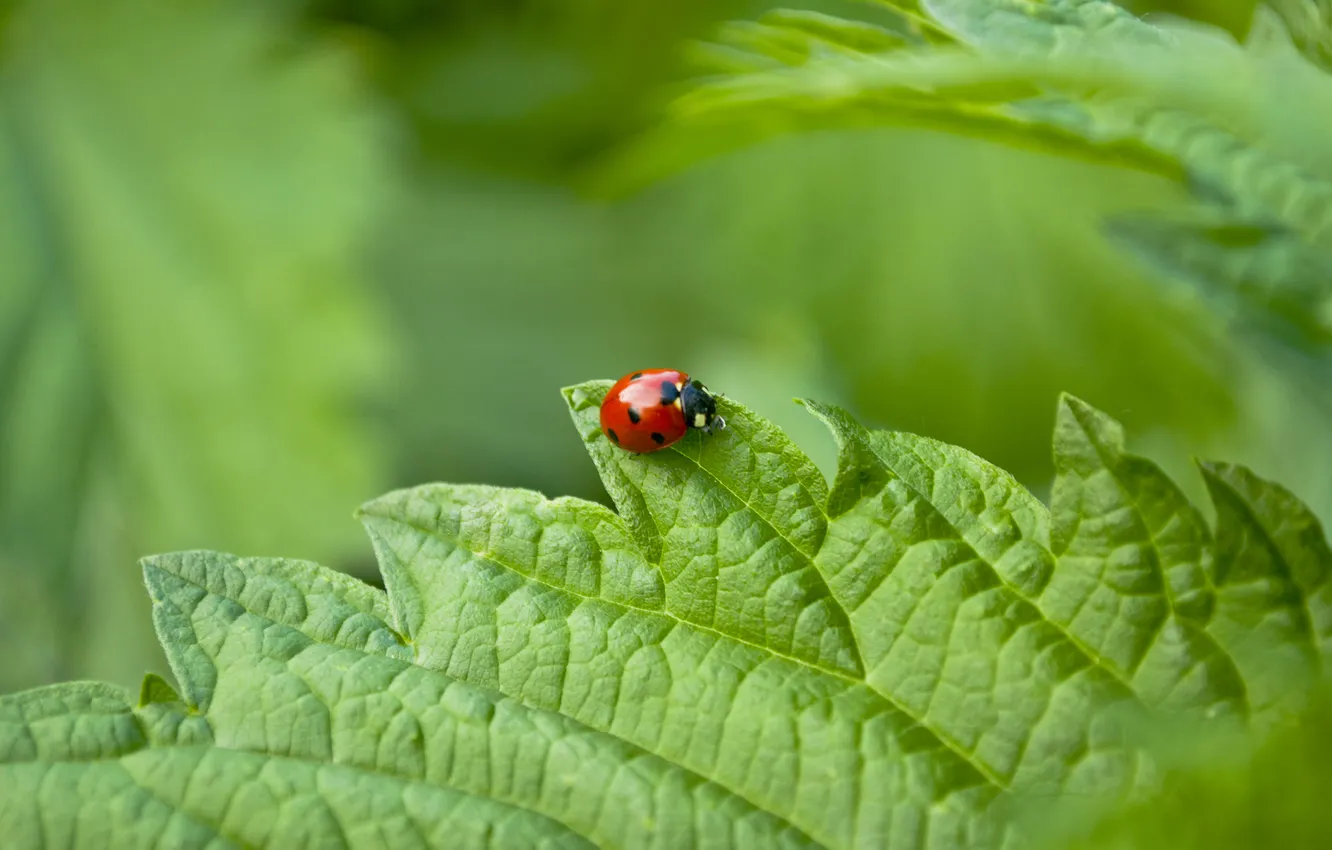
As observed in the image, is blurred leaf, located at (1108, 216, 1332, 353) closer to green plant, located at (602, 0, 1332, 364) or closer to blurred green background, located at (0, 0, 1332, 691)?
green plant, located at (602, 0, 1332, 364)

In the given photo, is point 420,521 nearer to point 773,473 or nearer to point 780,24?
point 773,473

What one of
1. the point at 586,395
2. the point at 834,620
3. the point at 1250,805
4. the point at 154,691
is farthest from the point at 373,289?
the point at 1250,805

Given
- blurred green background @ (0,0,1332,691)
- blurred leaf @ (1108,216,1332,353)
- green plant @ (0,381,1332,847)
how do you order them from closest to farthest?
green plant @ (0,381,1332,847), blurred leaf @ (1108,216,1332,353), blurred green background @ (0,0,1332,691)

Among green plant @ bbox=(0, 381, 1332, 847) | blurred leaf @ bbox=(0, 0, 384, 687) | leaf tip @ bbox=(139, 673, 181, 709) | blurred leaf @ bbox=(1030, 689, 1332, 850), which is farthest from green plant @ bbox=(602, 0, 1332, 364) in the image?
blurred leaf @ bbox=(0, 0, 384, 687)

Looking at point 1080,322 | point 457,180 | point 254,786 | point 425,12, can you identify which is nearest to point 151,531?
point 457,180

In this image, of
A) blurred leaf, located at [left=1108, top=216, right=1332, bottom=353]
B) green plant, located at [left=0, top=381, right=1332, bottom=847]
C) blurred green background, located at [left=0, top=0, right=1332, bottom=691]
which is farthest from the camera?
blurred green background, located at [left=0, top=0, right=1332, bottom=691]

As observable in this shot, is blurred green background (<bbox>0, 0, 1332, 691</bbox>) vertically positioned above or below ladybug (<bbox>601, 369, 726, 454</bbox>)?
above

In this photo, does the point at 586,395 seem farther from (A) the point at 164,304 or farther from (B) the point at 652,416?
(A) the point at 164,304

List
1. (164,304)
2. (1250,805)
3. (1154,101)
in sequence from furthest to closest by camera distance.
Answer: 1. (164,304)
2. (1154,101)
3. (1250,805)
